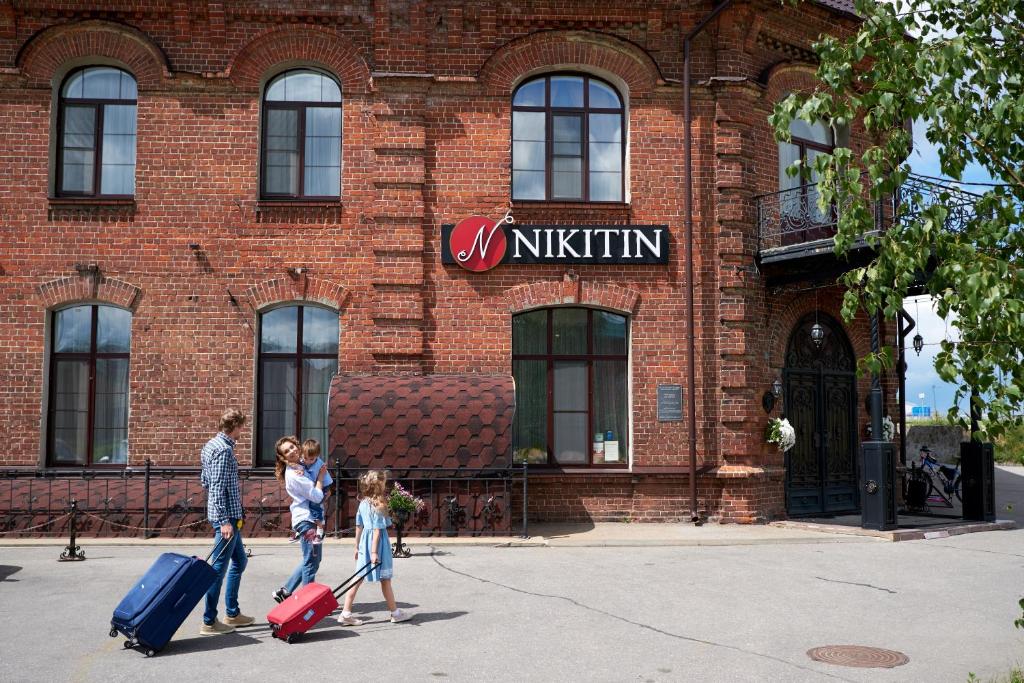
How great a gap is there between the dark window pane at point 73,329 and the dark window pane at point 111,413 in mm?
399

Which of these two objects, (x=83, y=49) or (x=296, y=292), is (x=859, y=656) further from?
(x=83, y=49)

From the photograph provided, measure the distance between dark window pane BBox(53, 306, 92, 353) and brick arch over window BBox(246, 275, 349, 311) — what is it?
2588 mm

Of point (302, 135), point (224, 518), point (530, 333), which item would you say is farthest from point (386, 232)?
point (224, 518)

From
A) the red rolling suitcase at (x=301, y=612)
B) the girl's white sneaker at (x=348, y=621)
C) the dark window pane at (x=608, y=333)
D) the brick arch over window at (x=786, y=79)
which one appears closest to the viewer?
the red rolling suitcase at (x=301, y=612)

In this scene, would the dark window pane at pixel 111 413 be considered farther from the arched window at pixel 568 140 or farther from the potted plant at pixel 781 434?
the potted plant at pixel 781 434

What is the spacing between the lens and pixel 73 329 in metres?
15.2

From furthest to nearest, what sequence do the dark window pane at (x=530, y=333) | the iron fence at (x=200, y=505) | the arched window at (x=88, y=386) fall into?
the dark window pane at (x=530, y=333) → the arched window at (x=88, y=386) → the iron fence at (x=200, y=505)

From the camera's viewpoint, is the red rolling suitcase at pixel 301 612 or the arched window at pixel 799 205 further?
the arched window at pixel 799 205

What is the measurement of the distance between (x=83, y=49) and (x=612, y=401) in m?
10.0

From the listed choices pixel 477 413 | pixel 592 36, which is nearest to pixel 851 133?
pixel 592 36

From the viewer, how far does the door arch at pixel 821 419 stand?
16406mm

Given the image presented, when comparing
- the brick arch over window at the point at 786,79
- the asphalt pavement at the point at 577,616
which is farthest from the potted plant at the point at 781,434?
the brick arch over window at the point at 786,79

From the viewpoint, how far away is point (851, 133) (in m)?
17.5

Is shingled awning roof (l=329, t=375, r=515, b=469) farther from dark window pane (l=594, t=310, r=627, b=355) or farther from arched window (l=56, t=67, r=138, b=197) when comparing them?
arched window (l=56, t=67, r=138, b=197)
